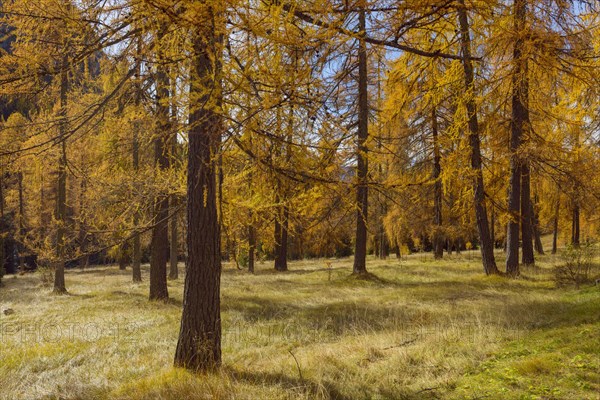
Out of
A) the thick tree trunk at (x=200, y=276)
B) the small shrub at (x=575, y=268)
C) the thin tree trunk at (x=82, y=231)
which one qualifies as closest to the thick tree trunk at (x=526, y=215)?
the small shrub at (x=575, y=268)

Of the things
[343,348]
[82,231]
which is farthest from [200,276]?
[82,231]

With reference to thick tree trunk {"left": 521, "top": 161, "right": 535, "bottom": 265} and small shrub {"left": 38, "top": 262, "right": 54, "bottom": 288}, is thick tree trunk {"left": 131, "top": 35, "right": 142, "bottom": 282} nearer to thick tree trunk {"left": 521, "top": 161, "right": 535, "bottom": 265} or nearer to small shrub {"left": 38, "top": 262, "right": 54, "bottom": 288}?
small shrub {"left": 38, "top": 262, "right": 54, "bottom": 288}

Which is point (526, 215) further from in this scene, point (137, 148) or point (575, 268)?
point (137, 148)

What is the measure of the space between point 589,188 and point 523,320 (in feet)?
20.1

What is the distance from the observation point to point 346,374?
174 inches

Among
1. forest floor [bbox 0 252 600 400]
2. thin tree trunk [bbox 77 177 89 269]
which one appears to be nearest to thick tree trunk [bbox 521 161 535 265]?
forest floor [bbox 0 252 600 400]

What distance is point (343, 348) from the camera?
5.50m

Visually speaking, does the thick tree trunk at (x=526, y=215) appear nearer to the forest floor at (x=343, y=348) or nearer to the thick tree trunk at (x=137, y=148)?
the forest floor at (x=343, y=348)

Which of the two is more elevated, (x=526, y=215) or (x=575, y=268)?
(x=526, y=215)

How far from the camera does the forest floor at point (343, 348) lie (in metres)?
3.91

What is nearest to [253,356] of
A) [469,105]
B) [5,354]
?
[5,354]

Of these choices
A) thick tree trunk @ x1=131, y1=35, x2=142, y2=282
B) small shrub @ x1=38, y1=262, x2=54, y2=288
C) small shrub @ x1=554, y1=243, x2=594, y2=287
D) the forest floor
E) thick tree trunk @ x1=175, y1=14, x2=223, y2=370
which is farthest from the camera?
small shrub @ x1=38, y1=262, x2=54, y2=288

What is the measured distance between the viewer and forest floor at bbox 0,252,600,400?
3.91 metres

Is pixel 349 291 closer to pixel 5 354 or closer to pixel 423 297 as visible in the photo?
pixel 423 297
